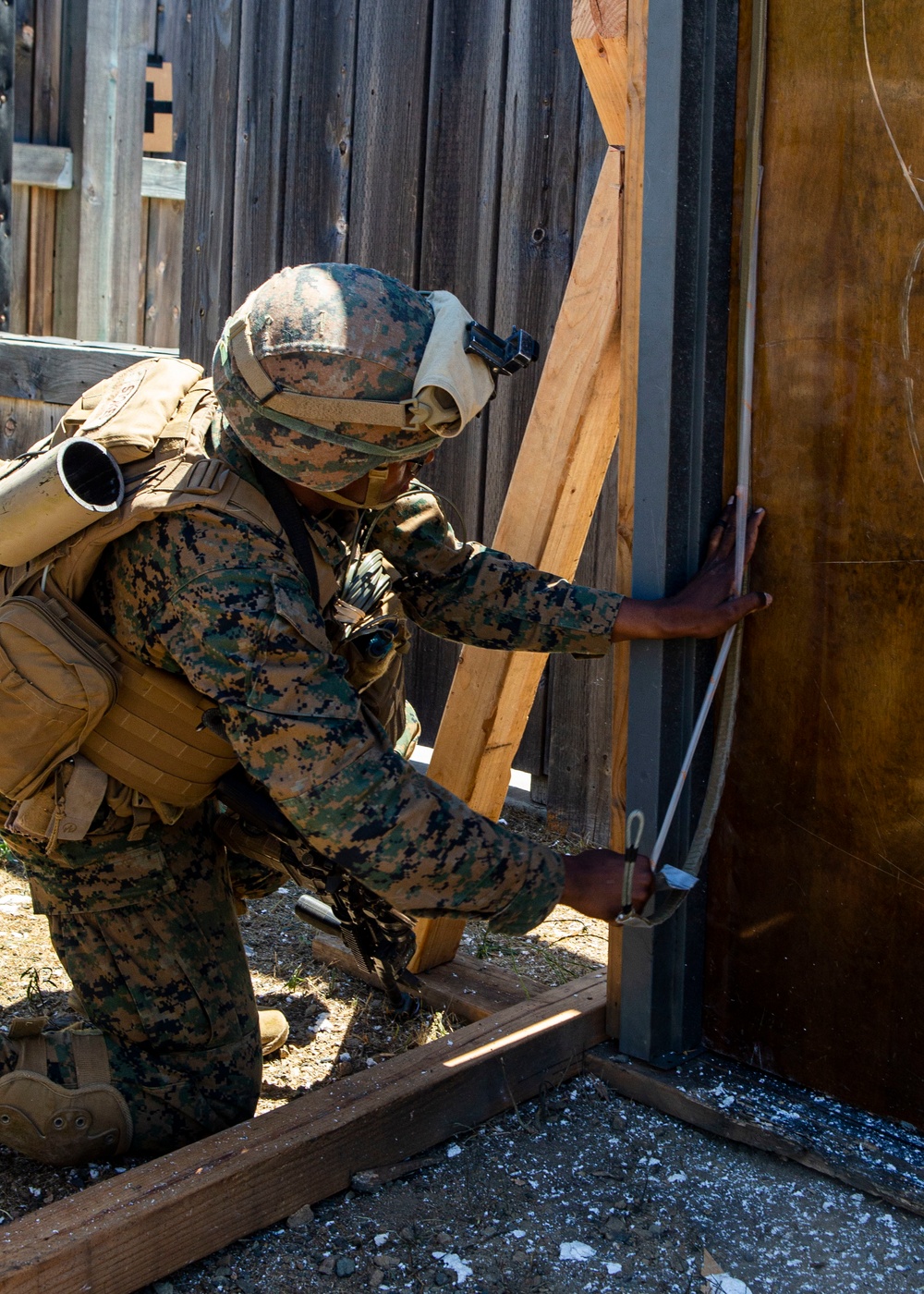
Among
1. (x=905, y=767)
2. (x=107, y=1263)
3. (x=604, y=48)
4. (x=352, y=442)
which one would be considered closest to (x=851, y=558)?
(x=905, y=767)

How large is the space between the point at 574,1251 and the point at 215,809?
121cm

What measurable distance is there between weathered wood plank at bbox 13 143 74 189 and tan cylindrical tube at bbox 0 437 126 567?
22.4ft

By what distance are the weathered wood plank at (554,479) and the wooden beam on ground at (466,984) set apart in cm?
17

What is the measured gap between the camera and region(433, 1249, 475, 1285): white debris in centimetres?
184

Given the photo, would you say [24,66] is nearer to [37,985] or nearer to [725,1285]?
[37,985]

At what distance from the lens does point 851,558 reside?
2.10 m

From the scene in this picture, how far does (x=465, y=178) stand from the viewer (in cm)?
402

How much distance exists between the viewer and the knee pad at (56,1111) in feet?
7.11

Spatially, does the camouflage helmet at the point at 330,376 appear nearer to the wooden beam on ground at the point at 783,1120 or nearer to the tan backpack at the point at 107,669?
the tan backpack at the point at 107,669

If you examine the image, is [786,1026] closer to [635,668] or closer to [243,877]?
[635,668]

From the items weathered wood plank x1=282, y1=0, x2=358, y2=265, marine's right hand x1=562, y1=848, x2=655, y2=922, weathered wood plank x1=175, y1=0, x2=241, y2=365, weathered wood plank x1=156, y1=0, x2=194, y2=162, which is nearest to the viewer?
marine's right hand x1=562, y1=848, x2=655, y2=922

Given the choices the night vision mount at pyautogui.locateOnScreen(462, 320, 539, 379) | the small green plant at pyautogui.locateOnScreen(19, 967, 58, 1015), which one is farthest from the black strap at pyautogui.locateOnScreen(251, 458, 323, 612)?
the small green plant at pyautogui.locateOnScreen(19, 967, 58, 1015)

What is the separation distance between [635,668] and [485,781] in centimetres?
62

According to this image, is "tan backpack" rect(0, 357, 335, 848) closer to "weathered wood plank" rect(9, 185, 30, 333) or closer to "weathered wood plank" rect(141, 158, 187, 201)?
"weathered wood plank" rect(9, 185, 30, 333)
